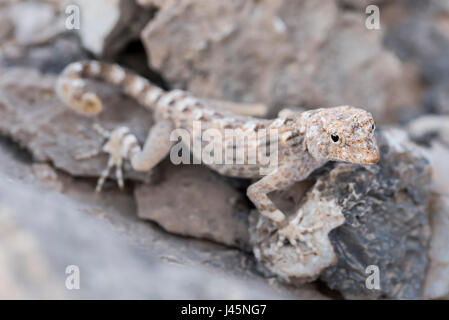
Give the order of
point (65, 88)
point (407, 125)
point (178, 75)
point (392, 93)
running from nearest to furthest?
1. point (65, 88)
2. point (178, 75)
3. point (407, 125)
4. point (392, 93)

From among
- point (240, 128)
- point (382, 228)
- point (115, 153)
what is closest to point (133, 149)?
point (115, 153)

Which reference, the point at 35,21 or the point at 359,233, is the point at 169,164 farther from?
the point at 35,21

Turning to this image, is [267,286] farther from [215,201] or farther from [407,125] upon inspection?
[407,125]

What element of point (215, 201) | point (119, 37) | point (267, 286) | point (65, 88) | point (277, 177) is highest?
point (119, 37)

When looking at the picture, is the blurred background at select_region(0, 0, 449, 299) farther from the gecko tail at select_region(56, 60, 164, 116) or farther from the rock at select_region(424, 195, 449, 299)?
the gecko tail at select_region(56, 60, 164, 116)

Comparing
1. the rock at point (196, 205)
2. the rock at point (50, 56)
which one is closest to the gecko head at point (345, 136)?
the rock at point (196, 205)

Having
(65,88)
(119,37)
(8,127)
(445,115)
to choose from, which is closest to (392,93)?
(445,115)

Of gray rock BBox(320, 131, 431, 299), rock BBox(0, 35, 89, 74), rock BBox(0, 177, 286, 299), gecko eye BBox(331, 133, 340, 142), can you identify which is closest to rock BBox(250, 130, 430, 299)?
gray rock BBox(320, 131, 431, 299)
